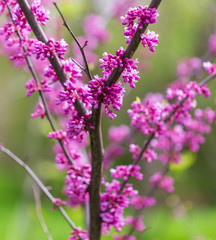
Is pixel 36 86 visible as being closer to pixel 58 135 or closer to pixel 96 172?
pixel 58 135

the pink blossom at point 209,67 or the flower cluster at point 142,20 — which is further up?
the pink blossom at point 209,67

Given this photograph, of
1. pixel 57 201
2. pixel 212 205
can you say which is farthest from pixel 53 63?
pixel 212 205

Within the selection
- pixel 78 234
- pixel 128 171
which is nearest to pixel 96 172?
pixel 128 171

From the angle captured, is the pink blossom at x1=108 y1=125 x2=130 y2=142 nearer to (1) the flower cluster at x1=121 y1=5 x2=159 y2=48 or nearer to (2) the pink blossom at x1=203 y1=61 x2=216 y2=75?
(2) the pink blossom at x1=203 y1=61 x2=216 y2=75

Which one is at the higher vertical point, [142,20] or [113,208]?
[142,20]

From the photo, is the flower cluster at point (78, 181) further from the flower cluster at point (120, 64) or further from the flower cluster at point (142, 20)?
the flower cluster at point (142, 20)

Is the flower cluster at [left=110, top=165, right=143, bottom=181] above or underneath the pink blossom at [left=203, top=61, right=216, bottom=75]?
underneath

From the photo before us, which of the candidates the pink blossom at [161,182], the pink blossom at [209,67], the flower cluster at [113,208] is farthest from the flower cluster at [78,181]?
the pink blossom at [161,182]

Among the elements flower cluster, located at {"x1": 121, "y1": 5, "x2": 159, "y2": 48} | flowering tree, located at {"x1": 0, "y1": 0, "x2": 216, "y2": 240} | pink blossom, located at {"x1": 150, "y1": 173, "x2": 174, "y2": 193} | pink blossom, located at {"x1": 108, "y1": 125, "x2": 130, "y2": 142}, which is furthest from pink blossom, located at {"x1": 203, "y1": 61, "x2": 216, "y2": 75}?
pink blossom, located at {"x1": 108, "y1": 125, "x2": 130, "y2": 142}
